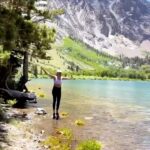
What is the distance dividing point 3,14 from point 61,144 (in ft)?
24.3

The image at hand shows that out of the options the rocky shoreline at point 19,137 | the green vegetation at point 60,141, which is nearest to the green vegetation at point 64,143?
the green vegetation at point 60,141

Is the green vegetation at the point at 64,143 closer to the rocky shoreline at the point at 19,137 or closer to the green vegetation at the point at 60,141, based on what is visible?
the green vegetation at the point at 60,141

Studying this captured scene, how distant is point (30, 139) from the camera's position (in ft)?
69.6

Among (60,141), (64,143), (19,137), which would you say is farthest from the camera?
(60,141)

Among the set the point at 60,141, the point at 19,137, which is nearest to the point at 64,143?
the point at 60,141

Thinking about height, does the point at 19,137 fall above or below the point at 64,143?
above

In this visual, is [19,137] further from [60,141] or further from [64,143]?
[64,143]

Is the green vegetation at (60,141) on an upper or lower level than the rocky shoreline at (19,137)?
lower

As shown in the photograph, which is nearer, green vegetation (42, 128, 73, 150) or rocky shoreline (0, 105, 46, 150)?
rocky shoreline (0, 105, 46, 150)

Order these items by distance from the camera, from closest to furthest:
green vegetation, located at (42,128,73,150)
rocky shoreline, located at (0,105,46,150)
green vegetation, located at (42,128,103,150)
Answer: green vegetation, located at (42,128,103,150) → rocky shoreline, located at (0,105,46,150) → green vegetation, located at (42,128,73,150)

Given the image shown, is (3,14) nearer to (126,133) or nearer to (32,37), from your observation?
(32,37)

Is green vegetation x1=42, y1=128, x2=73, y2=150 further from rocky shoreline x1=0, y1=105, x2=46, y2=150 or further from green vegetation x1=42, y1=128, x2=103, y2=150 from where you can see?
rocky shoreline x1=0, y1=105, x2=46, y2=150

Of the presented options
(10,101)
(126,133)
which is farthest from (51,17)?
(126,133)

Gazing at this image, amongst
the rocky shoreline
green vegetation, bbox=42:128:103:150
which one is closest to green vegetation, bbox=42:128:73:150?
green vegetation, bbox=42:128:103:150
